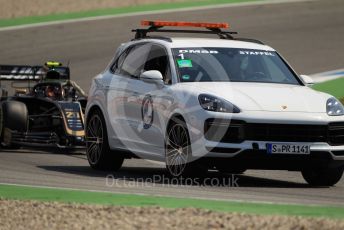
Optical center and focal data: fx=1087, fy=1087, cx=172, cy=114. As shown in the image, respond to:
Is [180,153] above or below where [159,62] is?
below

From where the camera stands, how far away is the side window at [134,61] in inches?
522

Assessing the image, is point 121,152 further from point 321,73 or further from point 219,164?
point 321,73

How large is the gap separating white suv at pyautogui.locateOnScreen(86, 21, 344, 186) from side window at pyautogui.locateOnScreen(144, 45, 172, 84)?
0.01 m

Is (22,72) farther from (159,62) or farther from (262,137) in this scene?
(262,137)

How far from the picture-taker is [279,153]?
11477mm

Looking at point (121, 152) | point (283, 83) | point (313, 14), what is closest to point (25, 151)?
point (121, 152)

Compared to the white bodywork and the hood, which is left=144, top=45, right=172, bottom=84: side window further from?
the hood

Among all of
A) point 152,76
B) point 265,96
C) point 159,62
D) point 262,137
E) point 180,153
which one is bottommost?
point 180,153

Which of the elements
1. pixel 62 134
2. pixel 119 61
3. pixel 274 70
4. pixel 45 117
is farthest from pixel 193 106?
pixel 45 117

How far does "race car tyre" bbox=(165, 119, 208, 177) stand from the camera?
1161 cm

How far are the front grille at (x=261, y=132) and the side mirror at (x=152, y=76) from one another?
114cm

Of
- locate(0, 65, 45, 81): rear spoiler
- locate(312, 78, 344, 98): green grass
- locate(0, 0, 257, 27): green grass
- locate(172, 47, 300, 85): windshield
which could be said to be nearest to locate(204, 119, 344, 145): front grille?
locate(172, 47, 300, 85): windshield

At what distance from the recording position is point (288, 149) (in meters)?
11.5

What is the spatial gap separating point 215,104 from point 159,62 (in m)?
1.64
